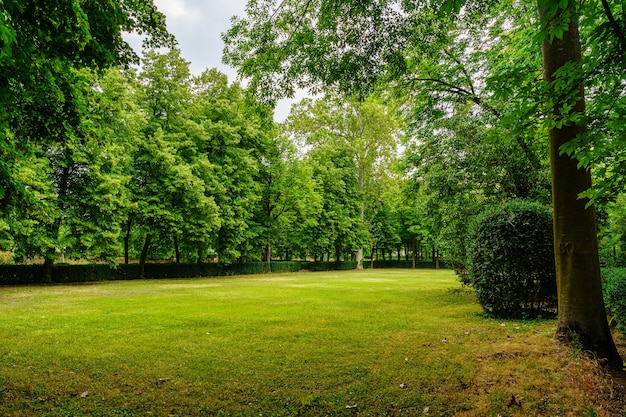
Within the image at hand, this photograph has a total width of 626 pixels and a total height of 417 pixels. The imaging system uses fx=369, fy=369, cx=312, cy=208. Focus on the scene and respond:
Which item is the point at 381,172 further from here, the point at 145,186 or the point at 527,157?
the point at 527,157

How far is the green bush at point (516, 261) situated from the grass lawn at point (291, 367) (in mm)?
682

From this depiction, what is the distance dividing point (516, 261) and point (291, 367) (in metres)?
6.03

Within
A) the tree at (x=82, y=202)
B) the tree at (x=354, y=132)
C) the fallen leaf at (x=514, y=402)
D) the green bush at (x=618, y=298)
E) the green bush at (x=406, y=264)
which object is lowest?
the green bush at (x=406, y=264)

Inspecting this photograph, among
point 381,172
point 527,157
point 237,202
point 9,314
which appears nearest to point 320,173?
point 381,172

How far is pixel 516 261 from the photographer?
8641 millimetres

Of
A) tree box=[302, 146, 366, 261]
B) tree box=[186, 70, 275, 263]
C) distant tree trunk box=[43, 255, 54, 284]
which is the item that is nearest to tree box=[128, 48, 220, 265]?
tree box=[186, 70, 275, 263]

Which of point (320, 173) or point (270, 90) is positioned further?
point (320, 173)

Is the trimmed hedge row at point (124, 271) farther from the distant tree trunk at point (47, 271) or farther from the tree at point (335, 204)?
the tree at point (335, 204)

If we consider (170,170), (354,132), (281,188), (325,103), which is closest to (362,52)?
(325,103)

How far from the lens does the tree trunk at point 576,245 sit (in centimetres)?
530

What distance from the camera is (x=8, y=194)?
454 centimetres

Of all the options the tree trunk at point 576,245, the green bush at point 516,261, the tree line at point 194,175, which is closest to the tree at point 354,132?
the tree line at point 194,175

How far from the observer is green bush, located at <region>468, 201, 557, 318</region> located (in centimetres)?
858

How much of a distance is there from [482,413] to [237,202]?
26916 millimetres
